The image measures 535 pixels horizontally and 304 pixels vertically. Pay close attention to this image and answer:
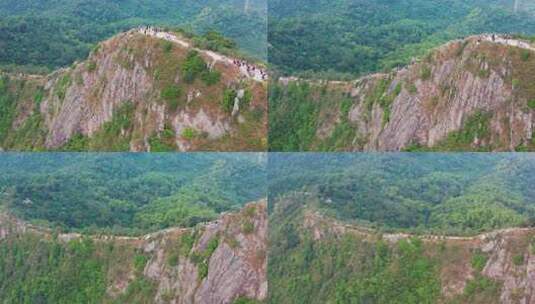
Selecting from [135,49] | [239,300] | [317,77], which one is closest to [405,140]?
[317,77]

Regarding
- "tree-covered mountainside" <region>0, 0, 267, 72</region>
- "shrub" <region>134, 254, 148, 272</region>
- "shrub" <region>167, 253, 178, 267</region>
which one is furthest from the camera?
"shrub" <region>134, 254, 148, 272</region>

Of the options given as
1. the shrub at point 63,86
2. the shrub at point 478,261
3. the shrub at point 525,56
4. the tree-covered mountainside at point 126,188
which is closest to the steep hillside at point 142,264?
the tree-covered mountainside at point 126,188

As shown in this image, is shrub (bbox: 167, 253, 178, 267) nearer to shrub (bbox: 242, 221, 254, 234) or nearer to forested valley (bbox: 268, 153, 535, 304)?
shrub (bbox: 242, 221, 254, 234)

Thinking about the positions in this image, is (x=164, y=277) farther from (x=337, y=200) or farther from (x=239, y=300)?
(x=337, y=200)

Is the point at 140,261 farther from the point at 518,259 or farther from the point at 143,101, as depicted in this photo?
the point at 518,259

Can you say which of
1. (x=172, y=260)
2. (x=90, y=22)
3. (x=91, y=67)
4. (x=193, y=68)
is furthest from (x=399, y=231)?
(x=90, y=22)

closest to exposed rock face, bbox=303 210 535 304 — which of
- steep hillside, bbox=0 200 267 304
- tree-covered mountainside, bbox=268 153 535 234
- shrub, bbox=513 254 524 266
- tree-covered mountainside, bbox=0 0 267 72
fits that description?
shrub, bbox=513 254 524 266

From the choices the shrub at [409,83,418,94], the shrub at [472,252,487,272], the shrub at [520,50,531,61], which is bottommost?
the shrub at [472,252,487,272]
